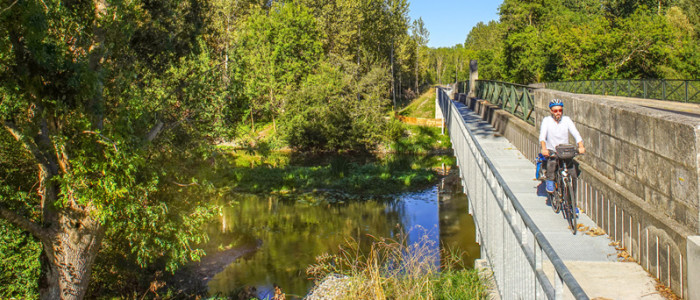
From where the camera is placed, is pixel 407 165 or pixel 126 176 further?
pixel 407 165

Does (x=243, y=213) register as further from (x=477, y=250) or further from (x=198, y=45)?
(x=477, y=250)

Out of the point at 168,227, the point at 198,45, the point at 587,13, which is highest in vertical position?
the point at 587,13

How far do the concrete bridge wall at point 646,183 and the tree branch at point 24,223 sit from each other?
9771 millimetres

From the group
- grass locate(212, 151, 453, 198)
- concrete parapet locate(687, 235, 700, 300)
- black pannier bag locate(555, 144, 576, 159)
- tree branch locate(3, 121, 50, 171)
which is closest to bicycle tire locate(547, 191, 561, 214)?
black pannier bag locate(555, 144, 576, 159)

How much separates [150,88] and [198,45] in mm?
2819

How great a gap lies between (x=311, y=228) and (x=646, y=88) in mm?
13955

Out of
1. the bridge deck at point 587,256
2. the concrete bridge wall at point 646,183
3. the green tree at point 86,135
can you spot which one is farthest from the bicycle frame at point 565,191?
the green tree at point 86,135

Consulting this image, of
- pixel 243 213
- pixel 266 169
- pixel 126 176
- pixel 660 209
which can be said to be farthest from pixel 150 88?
pixel 266 169

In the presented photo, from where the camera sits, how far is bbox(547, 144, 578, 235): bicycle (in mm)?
7049

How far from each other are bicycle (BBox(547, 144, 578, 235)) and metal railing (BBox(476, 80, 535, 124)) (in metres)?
5.89

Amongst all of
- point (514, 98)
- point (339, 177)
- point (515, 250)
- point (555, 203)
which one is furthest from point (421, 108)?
point (515, 250)

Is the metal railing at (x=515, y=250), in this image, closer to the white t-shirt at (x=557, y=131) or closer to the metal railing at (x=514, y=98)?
the white t-shirt at (x=557, y=131)

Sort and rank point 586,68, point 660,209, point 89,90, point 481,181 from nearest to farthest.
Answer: point 660,209 → point 481,181 → point 89,90 → point 586,68

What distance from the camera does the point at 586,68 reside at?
1758 inches
